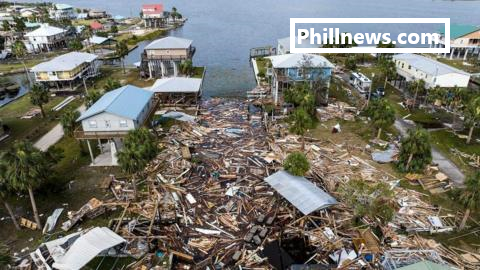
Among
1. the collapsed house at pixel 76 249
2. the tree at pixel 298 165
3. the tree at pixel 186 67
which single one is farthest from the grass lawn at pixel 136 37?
the collapsed house at pixel 76 249

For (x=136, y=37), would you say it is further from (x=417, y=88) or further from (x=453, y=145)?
(x=453, y=145)

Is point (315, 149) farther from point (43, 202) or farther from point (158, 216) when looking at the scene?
point (43, 202)

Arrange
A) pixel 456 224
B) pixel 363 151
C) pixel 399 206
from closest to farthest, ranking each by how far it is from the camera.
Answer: pixel 456 224 → pixel 399 206 → pixel 363 151

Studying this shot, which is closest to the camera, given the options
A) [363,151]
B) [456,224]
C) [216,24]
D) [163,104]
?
[456,224]

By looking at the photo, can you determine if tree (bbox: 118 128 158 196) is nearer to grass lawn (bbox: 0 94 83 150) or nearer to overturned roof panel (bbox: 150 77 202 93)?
grass lawn (bbox: 0 94 83 150)

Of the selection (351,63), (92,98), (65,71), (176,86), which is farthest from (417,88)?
(65,71)

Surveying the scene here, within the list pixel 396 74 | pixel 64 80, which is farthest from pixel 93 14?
pixel 396 74

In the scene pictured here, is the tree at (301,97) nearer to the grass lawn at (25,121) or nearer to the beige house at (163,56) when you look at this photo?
the beige house at (163,56)
